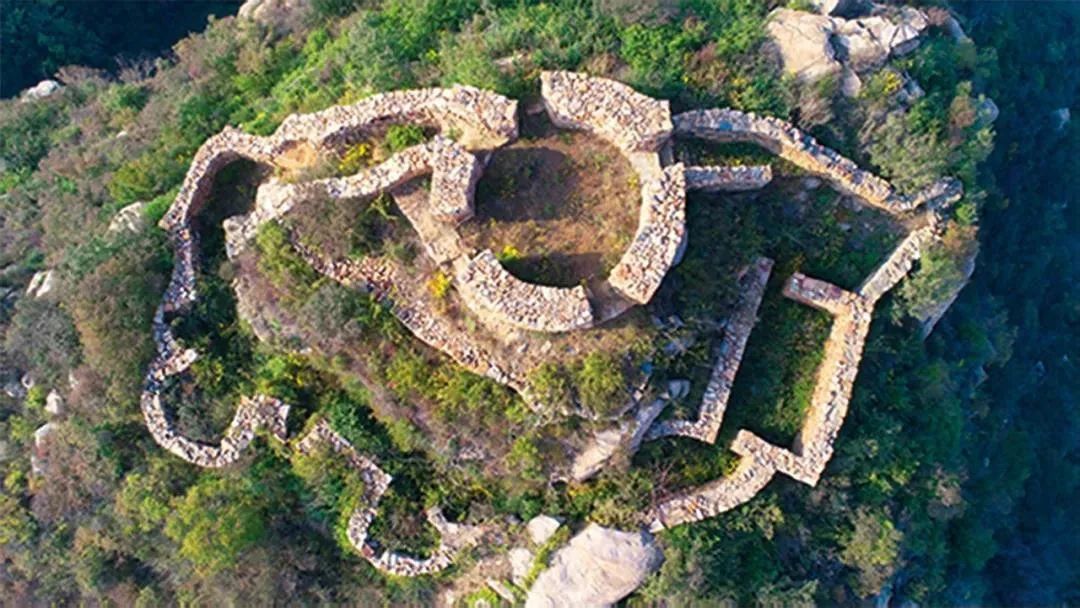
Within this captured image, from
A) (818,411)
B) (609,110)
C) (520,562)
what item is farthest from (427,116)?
(818,411)

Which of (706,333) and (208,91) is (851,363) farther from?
(208,91)

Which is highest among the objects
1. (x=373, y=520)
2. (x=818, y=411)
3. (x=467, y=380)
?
(x=467, y=380)

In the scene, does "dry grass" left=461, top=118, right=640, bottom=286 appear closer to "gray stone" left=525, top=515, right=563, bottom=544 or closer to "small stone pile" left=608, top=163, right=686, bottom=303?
"small stone pile" left=608, top=163, right=686, bottom=303

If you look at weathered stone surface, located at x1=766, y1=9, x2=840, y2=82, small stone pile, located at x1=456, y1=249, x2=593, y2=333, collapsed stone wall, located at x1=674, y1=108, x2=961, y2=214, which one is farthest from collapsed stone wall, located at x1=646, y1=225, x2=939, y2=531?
weathered stone surface, located at x1=766, y1=9, x2=840, y2=82

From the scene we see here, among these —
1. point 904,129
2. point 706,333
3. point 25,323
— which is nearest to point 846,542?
point 706,333

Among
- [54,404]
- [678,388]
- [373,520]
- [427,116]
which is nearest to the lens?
[678,388]

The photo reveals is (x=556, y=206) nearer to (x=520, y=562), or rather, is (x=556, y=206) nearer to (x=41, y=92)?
(x=520, y=562)

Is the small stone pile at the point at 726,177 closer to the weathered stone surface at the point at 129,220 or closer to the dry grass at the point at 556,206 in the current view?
the dry grass at the point at 556,206
